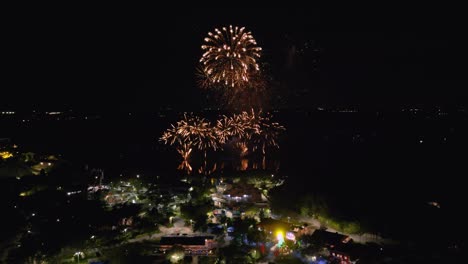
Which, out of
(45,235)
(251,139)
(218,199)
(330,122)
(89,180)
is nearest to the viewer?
(45,235)

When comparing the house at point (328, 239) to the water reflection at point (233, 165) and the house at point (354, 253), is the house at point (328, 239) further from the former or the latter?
the water reflection at point (233, 165)

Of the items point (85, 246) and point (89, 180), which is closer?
point (85, 246)

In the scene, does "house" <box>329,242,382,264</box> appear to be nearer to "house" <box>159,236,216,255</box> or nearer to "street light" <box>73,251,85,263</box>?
"house" <box>159,236,216,255</box>

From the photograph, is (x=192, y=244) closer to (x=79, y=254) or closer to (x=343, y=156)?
(x=79, y=254)

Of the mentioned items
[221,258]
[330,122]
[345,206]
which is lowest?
[221,258]

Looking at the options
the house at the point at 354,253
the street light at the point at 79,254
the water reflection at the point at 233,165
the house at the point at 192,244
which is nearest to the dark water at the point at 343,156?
the water reflection at the point at 233,165

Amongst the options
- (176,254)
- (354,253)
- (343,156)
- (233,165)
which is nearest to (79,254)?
(176,254)

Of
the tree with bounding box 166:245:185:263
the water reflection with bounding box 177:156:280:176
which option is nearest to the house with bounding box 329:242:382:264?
the tree with bounding box 166:245:185:263

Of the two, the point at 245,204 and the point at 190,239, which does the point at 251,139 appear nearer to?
the point at 245,204

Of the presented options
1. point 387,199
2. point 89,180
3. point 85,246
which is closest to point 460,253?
point 387,199
